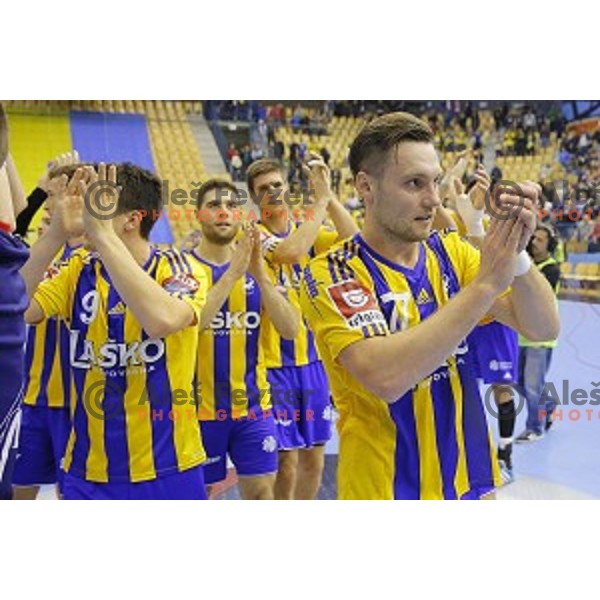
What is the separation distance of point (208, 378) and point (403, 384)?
6.89 ft

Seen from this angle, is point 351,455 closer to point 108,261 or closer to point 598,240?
point 108,261

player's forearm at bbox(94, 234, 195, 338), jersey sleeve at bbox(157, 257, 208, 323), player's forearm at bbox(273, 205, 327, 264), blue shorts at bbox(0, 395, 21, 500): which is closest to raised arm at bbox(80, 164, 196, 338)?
player's forearm at bbox(94, 234, 195, 338)

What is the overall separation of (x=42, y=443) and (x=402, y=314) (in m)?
2.36

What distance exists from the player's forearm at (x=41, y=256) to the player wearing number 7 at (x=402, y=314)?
86 cm

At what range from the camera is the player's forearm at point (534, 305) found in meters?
2.13

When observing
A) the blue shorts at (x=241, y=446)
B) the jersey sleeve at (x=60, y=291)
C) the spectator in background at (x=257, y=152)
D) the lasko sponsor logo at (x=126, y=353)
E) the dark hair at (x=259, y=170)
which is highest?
the spectator in background at (x=257, y=152)

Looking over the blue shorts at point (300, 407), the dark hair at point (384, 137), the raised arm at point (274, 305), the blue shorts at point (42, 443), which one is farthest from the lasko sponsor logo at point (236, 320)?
the dark hair at point (384, 137)

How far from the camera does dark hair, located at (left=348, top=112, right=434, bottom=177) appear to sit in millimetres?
2213

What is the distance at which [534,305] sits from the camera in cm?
216

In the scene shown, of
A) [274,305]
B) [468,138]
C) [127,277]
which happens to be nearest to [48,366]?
[274,305]

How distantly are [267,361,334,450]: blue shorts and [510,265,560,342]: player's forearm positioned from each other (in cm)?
240

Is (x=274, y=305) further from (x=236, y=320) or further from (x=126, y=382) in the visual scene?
(x=126, y=382)

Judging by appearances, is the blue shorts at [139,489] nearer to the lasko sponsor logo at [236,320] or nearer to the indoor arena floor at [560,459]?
the lasko sponsor logo at [236,320]
